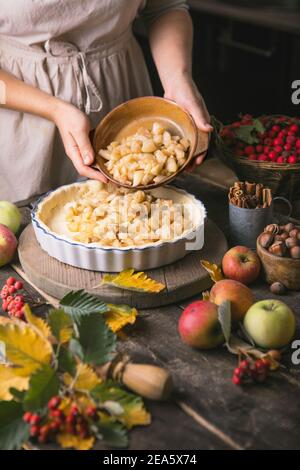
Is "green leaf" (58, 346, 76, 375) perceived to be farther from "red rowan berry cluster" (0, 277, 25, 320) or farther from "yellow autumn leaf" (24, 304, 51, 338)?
"red rowan berry cluster" (0, 277, 25, 320)

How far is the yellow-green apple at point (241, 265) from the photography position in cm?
152

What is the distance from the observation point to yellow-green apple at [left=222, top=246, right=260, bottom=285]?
1.52 metres

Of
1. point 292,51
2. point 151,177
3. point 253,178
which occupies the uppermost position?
point 151,177

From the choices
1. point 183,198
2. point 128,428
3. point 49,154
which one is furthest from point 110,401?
point 49,154

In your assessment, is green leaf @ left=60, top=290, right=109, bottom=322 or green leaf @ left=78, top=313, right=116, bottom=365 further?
green leaf @ left=60, top=290, right=109, bottom=322

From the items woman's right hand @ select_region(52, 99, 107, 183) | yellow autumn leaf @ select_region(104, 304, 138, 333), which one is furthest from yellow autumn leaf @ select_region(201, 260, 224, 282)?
woman's right hand @ select_region(52, 99, 107, 183)

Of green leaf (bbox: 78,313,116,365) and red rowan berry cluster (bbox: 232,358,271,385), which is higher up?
green leaf (bbox: 78,313,116,365)

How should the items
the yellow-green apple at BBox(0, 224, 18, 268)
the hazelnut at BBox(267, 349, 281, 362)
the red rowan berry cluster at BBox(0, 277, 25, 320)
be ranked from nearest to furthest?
1. the hazelnut at BBox(267, 349, 281, 362)
2. the red rowan berry cluster at BBox(0, 277, 25, 320)
3. the yellow-green apple at BBox(0, 224, 18, 268)

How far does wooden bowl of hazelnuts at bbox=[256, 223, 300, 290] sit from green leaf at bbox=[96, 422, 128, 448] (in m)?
0.58

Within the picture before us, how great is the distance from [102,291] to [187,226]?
31 cm

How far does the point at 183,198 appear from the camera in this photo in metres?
1.80

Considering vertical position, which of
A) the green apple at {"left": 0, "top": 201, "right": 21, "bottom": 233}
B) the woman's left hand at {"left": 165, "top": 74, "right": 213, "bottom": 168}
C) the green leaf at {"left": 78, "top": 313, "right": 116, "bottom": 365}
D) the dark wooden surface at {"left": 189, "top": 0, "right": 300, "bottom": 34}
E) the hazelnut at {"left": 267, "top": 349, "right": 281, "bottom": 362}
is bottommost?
the dark wooden surface at {"left": 189, "top": 0, "right": 300, "bottom": 34}

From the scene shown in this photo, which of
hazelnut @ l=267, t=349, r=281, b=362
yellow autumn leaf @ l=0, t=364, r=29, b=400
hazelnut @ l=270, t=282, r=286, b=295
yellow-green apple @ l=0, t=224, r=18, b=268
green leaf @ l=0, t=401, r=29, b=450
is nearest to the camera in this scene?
green leaf @ l=0, t=401, r=29, b=450

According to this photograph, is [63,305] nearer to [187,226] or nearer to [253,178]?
[187,226]
